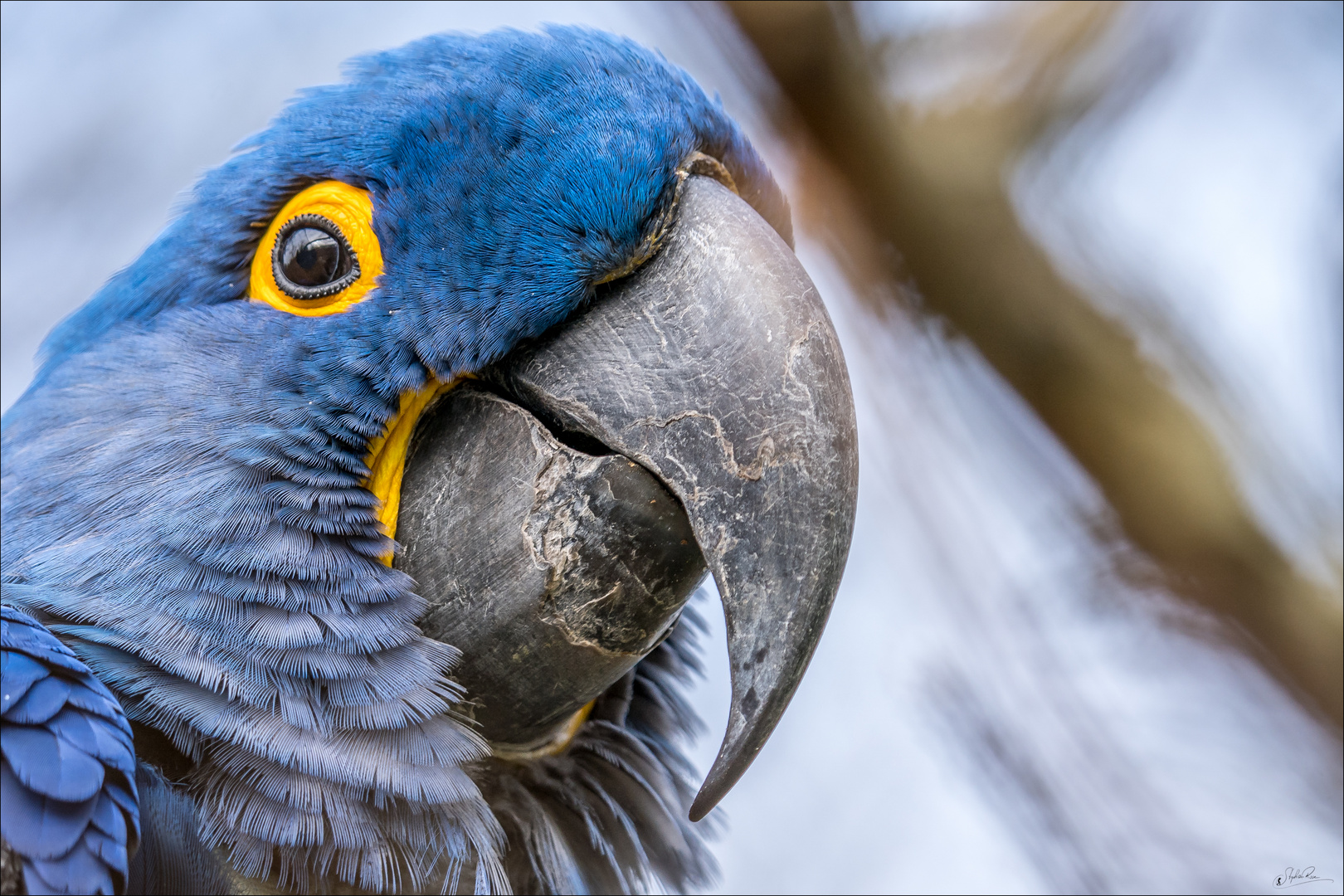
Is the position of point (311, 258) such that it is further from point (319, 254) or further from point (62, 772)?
point (62, 772)

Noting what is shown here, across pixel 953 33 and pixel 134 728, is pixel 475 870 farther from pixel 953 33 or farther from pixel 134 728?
pixel 953 33

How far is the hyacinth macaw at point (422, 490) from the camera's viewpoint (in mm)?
1510

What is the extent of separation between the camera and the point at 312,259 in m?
1.78

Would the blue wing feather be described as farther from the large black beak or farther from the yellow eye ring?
the yellow eye ring

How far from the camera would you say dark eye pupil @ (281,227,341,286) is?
5.79 ft

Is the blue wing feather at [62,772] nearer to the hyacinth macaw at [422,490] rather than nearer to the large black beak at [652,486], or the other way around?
the hyacinth macaw at [422,490]

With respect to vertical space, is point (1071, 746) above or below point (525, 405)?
below

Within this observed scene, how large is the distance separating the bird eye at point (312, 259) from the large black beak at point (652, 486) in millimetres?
280

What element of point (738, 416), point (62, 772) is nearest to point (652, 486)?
point (738, 416)

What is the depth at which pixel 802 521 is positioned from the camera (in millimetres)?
1498

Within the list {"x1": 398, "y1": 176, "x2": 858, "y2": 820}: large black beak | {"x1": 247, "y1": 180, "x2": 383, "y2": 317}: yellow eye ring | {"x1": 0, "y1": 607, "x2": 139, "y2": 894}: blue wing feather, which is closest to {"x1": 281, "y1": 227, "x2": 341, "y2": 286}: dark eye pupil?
{"x1": 247, "y1": 180, "x2": 383, "y2": 317}: yellow eye ring

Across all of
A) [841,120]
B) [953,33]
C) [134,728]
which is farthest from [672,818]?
[953,33]

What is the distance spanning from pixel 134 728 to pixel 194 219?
3.03 feet

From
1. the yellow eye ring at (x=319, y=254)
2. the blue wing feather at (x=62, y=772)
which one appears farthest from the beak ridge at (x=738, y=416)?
the blue wing feather at (x=62, y=772)
